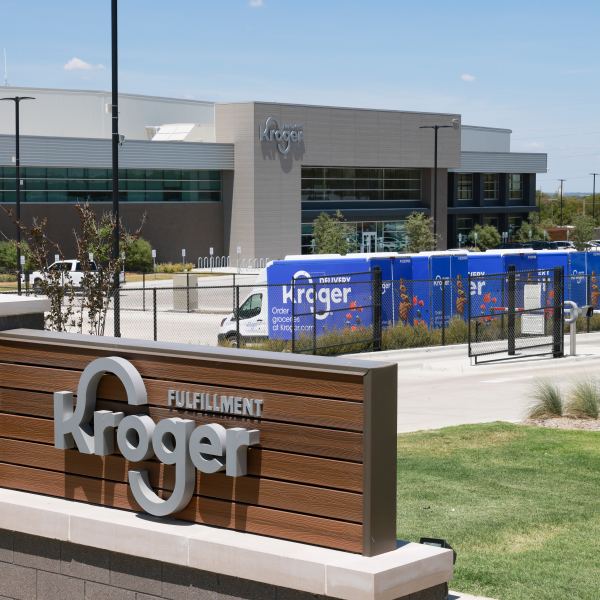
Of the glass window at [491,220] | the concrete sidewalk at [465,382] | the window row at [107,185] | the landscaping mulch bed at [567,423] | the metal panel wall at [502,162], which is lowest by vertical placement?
the concrete sidewalk at [465,382]

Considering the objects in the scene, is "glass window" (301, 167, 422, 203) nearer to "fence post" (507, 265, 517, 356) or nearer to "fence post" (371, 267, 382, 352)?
"fence post" (371, 267, 382, 352)

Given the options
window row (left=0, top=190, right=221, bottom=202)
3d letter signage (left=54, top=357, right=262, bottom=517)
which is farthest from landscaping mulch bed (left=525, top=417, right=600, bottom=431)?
window row (left=0, top=190, right=221, bottom=202)

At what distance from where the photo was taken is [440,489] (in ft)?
37.8

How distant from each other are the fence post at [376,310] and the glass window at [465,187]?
2747 inches

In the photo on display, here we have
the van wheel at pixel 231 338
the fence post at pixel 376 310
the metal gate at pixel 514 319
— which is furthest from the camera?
the fence post at pixel 376 310

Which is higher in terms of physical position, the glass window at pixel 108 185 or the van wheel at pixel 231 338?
the glass window at pixel 108 185

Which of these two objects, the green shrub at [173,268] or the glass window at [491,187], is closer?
the green shrub at [173,268]

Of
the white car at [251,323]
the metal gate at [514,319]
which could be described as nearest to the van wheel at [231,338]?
the white car at [251,323]

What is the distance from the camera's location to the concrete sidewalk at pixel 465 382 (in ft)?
59.6

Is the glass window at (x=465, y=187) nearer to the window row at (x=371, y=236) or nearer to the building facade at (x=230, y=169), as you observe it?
the building facade at (x=230, y=169)

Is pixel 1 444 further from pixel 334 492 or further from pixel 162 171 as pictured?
pixel 162 171

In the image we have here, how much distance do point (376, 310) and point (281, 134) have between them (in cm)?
4980

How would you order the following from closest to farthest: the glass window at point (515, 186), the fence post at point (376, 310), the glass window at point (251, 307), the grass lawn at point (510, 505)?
the grass lawn at point (510, 505), the fence post at point (376, 310), the glass window at point (251, 307), the glass window at point (515, 186)

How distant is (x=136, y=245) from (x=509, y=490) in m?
55.8
